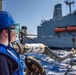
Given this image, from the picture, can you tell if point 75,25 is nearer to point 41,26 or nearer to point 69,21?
point 69,21

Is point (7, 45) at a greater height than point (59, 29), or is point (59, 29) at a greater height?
point (7, 45)

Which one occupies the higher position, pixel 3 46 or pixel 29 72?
pixel 3 46

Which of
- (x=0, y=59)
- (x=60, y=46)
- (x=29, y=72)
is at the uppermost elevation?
(x=0, y=59)

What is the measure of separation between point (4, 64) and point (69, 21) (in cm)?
3480

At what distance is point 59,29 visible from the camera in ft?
120

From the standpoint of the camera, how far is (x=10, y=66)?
4.41 feet

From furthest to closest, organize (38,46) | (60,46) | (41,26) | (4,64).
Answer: (41,26)
(60,46)
(38,46)
(4,64)

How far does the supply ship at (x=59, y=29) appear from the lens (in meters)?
33.4

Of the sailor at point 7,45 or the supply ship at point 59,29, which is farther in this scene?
the supply ship at point 59,29

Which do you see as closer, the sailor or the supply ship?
the sailor

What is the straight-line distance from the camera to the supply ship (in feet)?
109

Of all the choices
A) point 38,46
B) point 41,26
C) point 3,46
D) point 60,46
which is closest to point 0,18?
point 3,46

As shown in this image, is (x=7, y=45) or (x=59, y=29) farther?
(x=59, y=29)

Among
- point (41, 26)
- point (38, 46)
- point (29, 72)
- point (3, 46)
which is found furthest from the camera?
point (41, 26)
